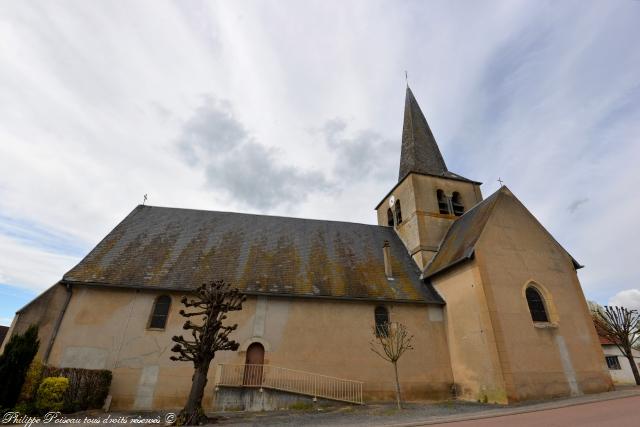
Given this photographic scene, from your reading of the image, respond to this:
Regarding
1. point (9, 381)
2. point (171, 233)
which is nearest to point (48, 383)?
point (9, 381)

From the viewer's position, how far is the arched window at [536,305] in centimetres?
1310

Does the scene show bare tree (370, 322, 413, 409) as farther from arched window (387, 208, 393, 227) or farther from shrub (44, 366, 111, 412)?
shrub (44, 366, 111, 412)

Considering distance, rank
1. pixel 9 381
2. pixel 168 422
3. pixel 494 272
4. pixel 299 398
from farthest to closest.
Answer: pixel 494 272 < pixel 299 398 < pixel 9 381 < pixel 168 422

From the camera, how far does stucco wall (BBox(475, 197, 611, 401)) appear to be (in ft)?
38.3

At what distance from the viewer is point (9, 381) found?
32.5ft

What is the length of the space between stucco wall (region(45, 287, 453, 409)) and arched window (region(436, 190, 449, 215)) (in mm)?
7478

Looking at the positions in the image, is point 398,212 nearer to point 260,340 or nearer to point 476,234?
point 476,234

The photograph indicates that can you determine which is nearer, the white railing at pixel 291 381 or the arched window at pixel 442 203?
the white railing at pixel 291 381

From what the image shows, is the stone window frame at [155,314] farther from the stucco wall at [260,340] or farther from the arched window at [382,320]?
the arched window at [382,320]

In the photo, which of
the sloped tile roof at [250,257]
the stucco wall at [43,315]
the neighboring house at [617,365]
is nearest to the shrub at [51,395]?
the stucco wall at [43,315]

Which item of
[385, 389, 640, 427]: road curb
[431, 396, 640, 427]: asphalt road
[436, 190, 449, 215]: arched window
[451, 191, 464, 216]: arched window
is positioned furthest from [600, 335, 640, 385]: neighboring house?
[431, 396, 640, 427]: asphalt road

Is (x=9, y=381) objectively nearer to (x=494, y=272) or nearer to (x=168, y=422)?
(x=168, y=422)

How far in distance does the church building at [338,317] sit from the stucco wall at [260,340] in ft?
0.15

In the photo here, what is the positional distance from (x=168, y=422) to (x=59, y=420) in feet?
11.5
